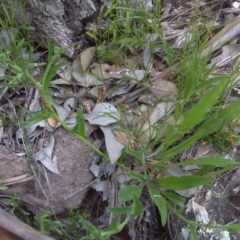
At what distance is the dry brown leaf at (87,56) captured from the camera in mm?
1676

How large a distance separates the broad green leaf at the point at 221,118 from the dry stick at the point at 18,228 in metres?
0.66

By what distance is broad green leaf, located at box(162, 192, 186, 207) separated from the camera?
4.68ft

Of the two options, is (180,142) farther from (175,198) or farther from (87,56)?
(87,56)

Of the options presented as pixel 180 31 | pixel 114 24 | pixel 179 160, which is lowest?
pixel 179 160

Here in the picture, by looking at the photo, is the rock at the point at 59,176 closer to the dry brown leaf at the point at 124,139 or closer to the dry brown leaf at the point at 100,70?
the dry brown leaf at the point at 124,139

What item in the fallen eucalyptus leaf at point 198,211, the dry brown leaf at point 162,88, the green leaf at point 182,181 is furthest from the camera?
the dry brown leaf at point 162,88

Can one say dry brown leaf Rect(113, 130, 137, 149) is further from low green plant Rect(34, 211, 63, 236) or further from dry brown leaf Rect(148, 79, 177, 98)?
low green plant Rect(34, 211, 63, 236)

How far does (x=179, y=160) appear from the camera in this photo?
1.58 m

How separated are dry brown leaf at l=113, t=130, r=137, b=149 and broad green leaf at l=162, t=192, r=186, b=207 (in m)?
0.21

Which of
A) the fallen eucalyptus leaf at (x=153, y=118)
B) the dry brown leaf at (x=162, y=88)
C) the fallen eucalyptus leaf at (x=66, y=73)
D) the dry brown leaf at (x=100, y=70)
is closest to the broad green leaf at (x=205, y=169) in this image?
Result: the fallen eucalyptus leaf at (x=153, y=118)

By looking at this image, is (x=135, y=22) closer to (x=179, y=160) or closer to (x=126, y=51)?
(x=126, y=51)

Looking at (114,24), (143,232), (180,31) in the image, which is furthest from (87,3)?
(143,232)

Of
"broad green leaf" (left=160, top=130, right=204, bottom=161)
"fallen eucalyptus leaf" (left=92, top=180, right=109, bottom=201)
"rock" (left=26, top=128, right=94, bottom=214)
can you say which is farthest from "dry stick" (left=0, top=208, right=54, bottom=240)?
"broad green leaf" (left=160, top=130, right=204, bottom=161)

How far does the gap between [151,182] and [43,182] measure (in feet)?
1.33
